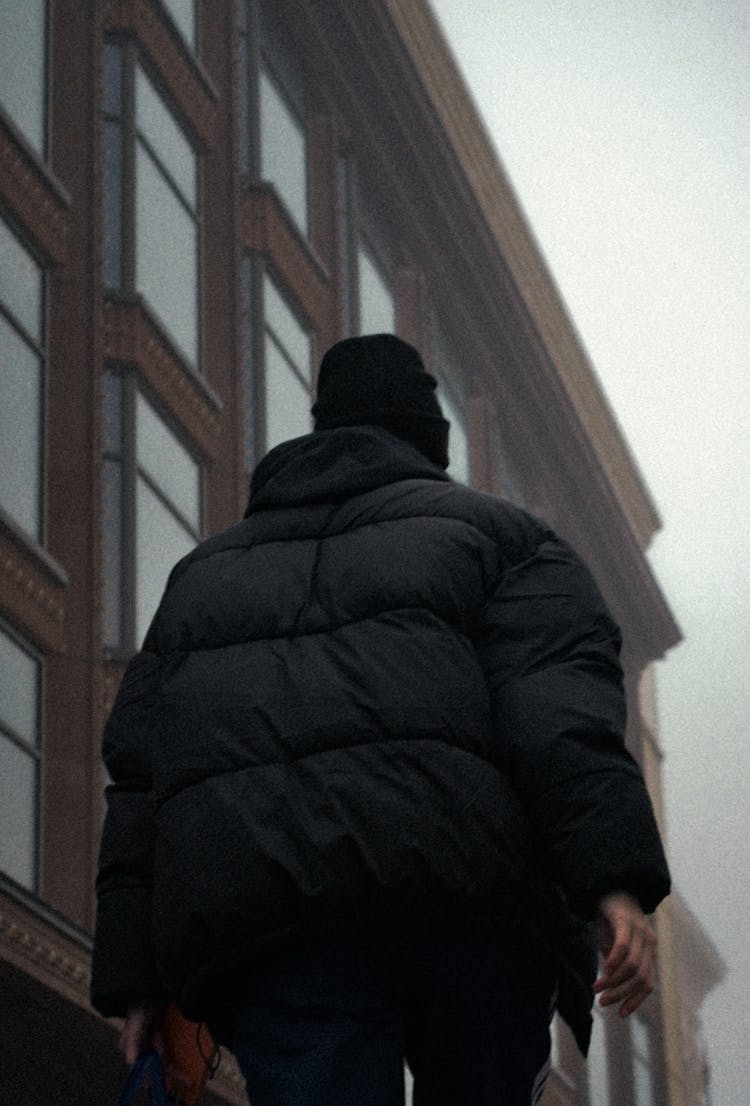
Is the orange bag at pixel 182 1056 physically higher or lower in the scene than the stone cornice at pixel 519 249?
lower

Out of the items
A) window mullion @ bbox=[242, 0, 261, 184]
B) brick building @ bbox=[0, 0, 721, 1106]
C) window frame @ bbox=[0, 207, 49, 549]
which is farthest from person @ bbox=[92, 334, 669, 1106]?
window mullion @ bbox=[242, 0, 261, 184]

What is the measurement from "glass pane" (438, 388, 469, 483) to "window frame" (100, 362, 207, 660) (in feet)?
42.0

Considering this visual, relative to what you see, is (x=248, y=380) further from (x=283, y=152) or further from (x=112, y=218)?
(x=283, y=152)

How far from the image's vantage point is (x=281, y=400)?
25672 millimetres

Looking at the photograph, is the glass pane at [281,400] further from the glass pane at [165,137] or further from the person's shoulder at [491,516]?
the person's shoulder at [491,516]

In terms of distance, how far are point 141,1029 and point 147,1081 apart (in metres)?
0.10

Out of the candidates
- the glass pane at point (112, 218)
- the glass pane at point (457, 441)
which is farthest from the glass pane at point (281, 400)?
the glass pane at point (457, 441)

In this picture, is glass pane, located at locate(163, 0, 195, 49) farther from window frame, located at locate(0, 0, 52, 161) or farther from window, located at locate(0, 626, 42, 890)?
window, located at locate(0, 626, 42, 890)

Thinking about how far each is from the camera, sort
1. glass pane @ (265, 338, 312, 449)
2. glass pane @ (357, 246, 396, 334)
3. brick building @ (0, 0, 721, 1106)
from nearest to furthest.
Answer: brick building @ (0, 0, 721, 1106) < glass pane @ (265, 338, 312, 449) < glass pane @ (357, 246, 396, 334)

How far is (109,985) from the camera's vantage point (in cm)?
371

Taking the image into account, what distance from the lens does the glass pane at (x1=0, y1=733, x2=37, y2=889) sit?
16.3m

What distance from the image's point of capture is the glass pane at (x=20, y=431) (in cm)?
1764

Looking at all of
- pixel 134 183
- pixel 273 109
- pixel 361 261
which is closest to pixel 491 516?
pixel 134 183

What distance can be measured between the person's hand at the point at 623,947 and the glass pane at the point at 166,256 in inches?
717
